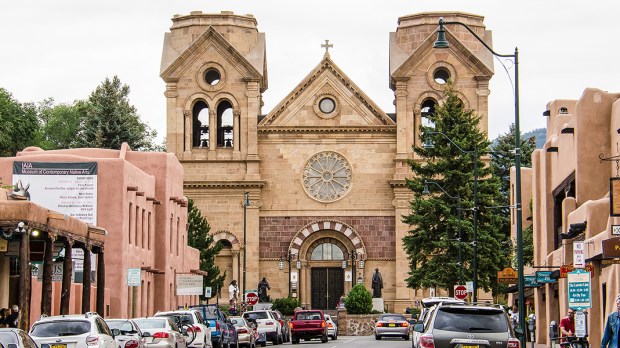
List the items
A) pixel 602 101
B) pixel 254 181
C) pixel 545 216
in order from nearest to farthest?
pixel 602 101, pixel 545 216, pixel 254 181

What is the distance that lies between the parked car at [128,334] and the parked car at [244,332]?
1408 cm

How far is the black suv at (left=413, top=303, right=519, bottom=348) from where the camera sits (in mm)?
25547

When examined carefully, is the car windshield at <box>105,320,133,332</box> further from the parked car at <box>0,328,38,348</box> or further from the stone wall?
the stone wall

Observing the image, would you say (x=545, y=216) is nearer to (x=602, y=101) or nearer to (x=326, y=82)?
(x=602, y=101)

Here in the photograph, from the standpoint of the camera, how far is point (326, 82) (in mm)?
84750

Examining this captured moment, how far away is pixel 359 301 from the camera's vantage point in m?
75.9

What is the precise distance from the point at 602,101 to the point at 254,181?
131 ft

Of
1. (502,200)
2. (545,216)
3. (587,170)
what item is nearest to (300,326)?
(545,216)

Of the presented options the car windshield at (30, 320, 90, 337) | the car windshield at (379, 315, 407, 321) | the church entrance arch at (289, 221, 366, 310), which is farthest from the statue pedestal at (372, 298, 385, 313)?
the car windshield at (30, 320, 90, 337)

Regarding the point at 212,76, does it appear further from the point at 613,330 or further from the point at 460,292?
the point at 613,330

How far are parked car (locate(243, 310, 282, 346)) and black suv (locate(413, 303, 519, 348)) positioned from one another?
94.1 ft

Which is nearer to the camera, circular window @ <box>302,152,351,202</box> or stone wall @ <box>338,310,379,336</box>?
stone wall @ <box>338,310,379,336</box>

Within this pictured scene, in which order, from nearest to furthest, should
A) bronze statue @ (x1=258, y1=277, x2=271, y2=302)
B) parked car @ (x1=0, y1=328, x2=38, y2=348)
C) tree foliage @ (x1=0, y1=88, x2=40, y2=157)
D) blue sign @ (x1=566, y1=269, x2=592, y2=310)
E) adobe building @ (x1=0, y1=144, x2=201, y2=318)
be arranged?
parked car @ (x1=0, y1=328, x2=38, y2=348) < blue sign @ (x1=566, y1=269, x2=592, y2=310) < adobe building @ (x1=0, y1=144, x2=201, y2=318) < bronze statue @ (x1=258, y1=277, x2=271, y2=302) < tree foliage @ (x1=0, y1=88, x2=40, y2=157)

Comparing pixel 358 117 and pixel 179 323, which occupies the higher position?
pixel 358 117
